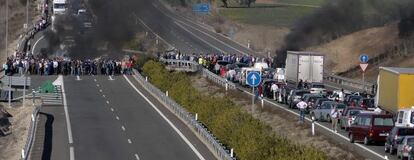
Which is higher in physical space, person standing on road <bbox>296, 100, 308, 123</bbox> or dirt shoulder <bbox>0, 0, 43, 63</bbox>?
dirt shoulder <bbox>0, 0, 43, 63</bbox>

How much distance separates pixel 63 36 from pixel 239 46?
115ft

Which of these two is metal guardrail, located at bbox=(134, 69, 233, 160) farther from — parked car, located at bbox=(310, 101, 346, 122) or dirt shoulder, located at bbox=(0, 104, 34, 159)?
dirt shoulder, located at bbox=(0, 104, 34, 159)

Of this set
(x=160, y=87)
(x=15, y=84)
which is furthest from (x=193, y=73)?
(x=15, y=84)

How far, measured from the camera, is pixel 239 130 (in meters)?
39.8

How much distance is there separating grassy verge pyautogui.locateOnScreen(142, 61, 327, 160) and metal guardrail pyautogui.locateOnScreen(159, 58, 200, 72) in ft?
71.4

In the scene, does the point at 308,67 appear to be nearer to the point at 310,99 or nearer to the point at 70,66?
the point at 310,99

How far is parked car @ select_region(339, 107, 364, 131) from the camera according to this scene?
4641 centimetres

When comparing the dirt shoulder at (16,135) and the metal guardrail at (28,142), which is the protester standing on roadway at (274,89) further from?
the metal guardrail at (28,142)

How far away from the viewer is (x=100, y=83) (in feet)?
259

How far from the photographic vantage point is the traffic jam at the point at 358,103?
40.7 m

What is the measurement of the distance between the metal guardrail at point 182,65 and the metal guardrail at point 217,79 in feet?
10.3

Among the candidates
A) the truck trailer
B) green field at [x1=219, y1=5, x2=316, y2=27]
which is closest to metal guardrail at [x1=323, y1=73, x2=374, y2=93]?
the truck trailer

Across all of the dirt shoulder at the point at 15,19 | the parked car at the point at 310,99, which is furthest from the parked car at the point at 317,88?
the dirt shoulder at the point at 15,19

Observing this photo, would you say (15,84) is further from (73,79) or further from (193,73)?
(193,73)
